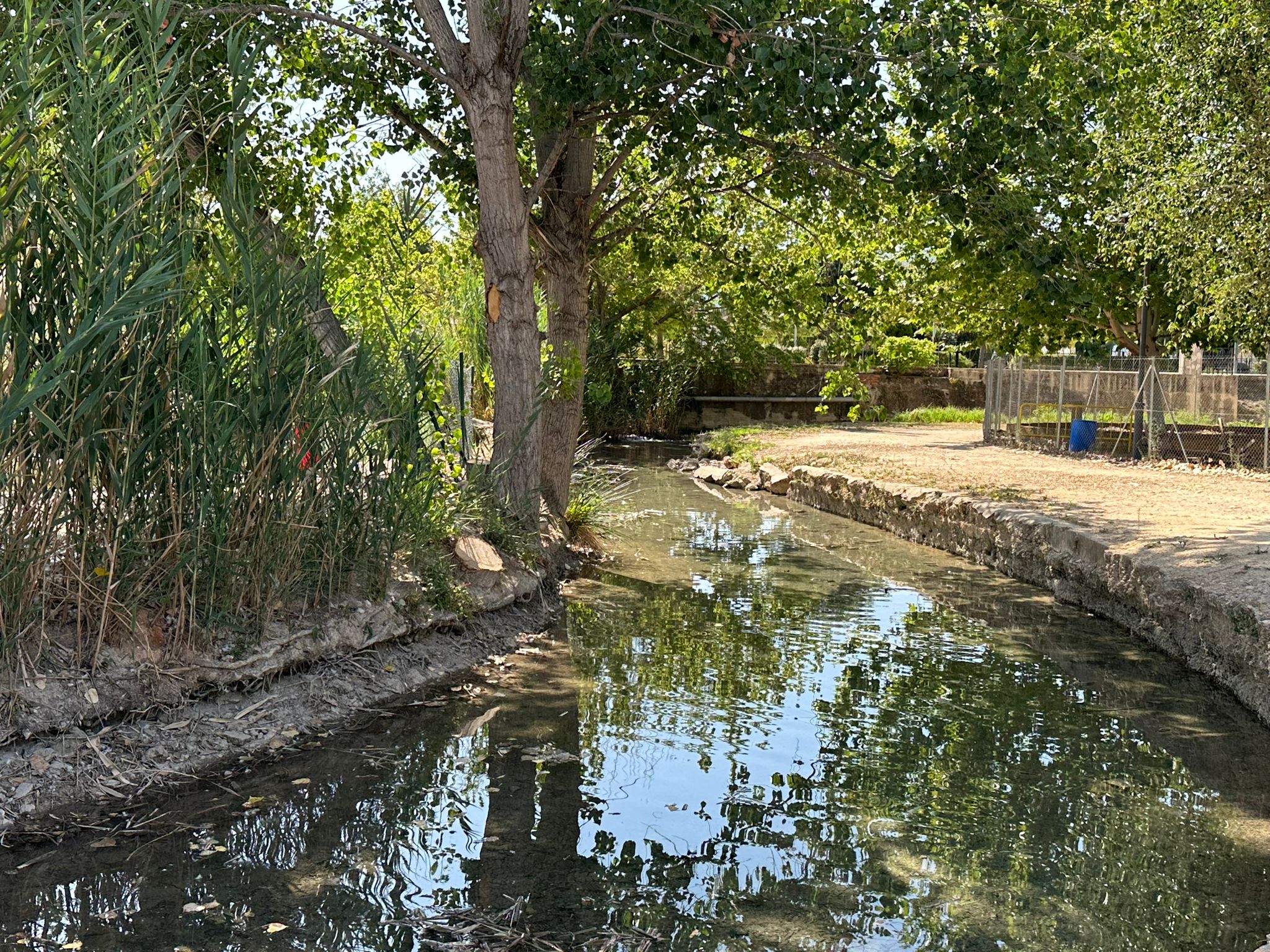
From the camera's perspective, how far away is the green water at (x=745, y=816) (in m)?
3.80

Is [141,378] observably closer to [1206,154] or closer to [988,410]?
[1206,154]

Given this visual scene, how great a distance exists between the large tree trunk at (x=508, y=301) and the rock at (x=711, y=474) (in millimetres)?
10095

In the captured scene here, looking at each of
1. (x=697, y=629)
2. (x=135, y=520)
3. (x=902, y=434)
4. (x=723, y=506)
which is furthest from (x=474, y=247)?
(x=902, y=434)

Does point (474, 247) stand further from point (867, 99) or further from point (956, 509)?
point (956, 509)

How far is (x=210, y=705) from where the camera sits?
17.4 ft

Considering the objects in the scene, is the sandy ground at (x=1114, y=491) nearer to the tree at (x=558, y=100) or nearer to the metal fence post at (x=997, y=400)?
the metal fence post at (x=997, y=400)

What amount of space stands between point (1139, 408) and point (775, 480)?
5628 millimetres

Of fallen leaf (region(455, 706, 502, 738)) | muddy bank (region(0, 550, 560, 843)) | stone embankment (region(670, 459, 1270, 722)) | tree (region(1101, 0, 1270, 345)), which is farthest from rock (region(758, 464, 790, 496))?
fallen leaf (region(455, 706, 502, 738))

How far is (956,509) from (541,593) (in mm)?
5310

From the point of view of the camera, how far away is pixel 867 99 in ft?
26.8

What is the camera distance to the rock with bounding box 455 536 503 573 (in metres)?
7.69

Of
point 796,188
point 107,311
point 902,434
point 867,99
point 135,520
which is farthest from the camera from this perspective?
point 902,434

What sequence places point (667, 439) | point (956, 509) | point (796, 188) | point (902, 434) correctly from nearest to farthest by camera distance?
point (796, 188) → point (956, 509) → point (902, 434) → point (667, 439)

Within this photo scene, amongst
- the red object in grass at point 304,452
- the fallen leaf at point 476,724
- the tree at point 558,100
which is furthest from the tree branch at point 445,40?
the fallen leaf at point 476,724
